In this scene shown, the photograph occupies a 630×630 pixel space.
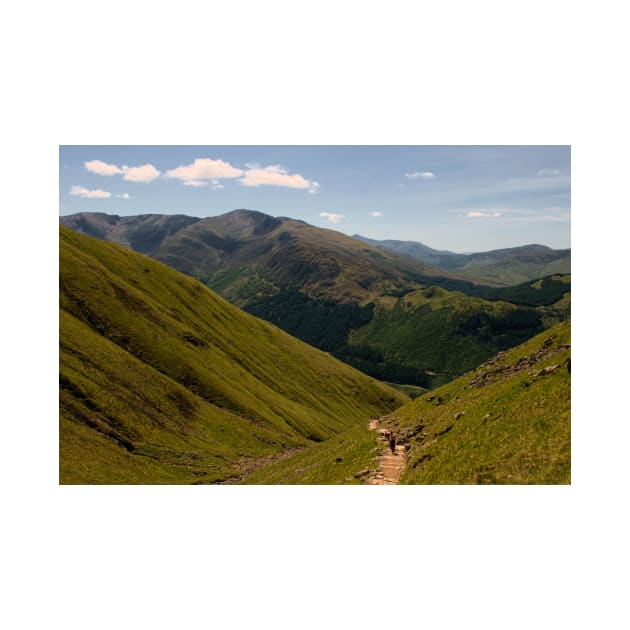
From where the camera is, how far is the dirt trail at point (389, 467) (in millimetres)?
25644

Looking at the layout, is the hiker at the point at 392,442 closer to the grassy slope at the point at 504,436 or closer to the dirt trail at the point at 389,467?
the dirt trail at the point at 389,467

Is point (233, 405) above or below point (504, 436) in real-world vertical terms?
below

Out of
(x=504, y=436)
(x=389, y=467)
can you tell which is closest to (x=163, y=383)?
(x=389, y=467)

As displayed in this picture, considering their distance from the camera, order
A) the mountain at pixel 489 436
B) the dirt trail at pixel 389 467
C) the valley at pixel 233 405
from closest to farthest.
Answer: the mountain at pixel 489 436
the valley at pixel 233 405
the dirt trail at pixel 389 467

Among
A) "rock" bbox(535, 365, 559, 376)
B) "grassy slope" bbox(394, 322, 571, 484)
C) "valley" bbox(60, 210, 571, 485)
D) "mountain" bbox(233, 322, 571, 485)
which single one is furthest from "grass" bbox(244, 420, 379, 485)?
"rock" bbox(535, 365, 559, 376)

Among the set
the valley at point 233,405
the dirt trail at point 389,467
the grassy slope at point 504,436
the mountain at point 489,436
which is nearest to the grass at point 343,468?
the mountain at point 489,436

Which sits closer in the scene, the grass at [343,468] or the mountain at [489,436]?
the mountain at [489,436]

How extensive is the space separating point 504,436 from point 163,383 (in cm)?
6621

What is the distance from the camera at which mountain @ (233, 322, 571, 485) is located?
2025 cm

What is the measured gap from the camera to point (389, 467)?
28125mm

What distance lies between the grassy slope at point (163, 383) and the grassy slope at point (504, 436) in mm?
37099

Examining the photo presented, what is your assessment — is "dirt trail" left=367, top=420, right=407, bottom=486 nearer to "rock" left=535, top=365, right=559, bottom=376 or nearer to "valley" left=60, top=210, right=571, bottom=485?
"valley" left=60, top=210, right=571, bottom=485

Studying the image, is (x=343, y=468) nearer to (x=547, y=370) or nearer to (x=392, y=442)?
(x=392, y=442)

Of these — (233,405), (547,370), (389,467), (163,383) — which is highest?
(547,370)
